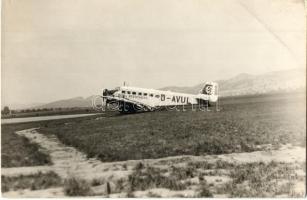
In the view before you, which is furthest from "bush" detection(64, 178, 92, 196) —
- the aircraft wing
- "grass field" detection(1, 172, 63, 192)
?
the aircraft wing

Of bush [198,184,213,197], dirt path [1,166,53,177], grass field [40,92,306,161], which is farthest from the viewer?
grass field [40,92,306,161]

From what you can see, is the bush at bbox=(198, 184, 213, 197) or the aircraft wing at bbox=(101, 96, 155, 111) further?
the aircraft wing at bbox=(101, 96, 155, 111)

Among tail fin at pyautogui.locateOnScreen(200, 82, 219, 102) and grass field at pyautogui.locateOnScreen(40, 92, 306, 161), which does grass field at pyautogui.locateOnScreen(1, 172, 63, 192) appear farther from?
tail fin at pyautogui.locateOnScreen(200, 82, 219, 102)

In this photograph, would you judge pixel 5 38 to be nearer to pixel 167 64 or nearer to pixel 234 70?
pixel 167 64

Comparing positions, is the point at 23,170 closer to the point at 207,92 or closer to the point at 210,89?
the point at 210,89

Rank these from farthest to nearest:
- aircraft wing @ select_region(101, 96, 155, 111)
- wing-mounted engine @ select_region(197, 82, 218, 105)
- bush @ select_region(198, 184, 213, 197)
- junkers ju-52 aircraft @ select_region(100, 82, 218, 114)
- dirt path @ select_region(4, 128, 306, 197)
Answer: aircraft wing @ select_region(101, 96, 155, 111), junkers ju-52 aircraft @ select_region(100, 82, 218, 114), wing-mounted engine @ select_region(197, 82, 218, 105), dirt path @ select_region(4, 128, 306, 197), bush @ select_region(198, 184, 213, 197)

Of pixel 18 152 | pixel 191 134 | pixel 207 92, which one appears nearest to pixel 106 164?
pixel 18 152

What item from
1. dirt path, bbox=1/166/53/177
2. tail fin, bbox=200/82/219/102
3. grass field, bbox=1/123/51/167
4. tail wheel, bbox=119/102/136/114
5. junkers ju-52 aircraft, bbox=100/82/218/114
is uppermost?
tail fin, bbox=200/82/219/102
